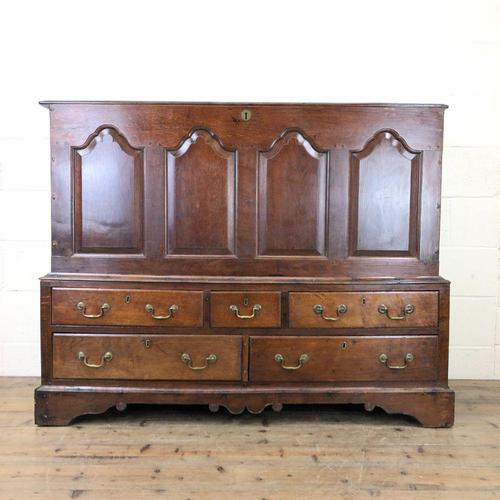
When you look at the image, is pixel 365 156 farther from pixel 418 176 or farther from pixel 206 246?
pixel 206 246

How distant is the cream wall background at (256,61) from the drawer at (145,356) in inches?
45.4

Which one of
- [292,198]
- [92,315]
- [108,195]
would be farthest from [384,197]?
[92,315]

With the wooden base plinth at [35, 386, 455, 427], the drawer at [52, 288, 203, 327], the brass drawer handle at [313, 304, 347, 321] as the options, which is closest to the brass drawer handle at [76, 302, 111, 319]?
Result: the drawer at [52, 288, 203, 327]

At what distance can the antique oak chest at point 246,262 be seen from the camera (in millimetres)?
2539

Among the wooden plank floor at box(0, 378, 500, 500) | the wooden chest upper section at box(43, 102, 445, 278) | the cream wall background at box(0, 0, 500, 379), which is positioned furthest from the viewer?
the cream wall background at box(0, 0, 500, 379)

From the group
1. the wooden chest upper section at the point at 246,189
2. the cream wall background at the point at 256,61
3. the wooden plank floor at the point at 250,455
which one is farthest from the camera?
the cream wall background at the point at 256,61

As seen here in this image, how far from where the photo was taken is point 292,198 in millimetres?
2566

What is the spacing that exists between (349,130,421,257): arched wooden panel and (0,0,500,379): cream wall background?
0.78 m

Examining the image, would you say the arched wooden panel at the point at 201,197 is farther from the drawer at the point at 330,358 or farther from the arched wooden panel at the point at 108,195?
the drawer at the point at 330,358

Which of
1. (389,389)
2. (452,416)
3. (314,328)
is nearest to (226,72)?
(314,328)

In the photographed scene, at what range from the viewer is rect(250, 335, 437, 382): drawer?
8.41 feet

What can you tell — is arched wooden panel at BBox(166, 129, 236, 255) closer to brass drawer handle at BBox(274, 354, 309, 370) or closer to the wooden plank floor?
brass drawer handle at BBox(274, 354, 309, 370)

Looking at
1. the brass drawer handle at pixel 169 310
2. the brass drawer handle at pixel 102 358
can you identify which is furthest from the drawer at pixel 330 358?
the brass drawer handle at pixel 102 358

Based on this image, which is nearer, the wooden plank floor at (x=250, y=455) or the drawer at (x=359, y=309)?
the wooden plank floor at (x=250, y=455)
